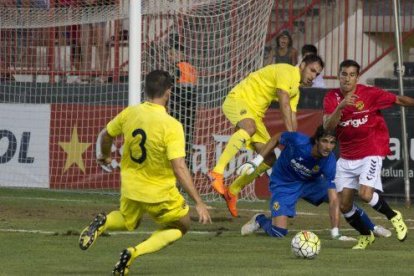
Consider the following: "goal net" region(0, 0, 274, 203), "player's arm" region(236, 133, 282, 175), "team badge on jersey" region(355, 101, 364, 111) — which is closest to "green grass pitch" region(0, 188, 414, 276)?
"player's arm" region(236, 133, 282, 175)

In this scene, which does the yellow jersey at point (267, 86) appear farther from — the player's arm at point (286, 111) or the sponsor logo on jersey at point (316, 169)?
the sponsor logo on jersey at point (316, 169)

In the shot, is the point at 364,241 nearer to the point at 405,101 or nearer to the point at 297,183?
the point at 297,183

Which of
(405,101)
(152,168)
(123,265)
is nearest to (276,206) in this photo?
(405,101)

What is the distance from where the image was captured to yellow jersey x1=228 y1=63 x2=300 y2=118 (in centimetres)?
1500

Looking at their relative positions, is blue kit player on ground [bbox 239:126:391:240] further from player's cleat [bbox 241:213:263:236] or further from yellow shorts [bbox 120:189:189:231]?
yellow shorts [bbox 120:189:189:231]

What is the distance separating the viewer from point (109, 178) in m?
20.7

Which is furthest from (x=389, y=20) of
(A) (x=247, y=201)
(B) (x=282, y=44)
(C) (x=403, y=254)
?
(C) (x=403, y=254)

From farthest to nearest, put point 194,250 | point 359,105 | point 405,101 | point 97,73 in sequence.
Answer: point 97,73 → point 359,105 → point 405,101 → point 194,250

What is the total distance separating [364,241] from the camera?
1304 centimetres

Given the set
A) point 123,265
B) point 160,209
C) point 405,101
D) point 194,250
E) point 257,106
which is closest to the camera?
point 123,265

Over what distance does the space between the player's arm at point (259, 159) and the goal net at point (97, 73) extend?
4726 mm

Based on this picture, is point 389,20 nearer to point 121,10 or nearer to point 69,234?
point 121,10

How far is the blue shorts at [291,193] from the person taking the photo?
1380 centimetres

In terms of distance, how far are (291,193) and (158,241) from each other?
364 cm
